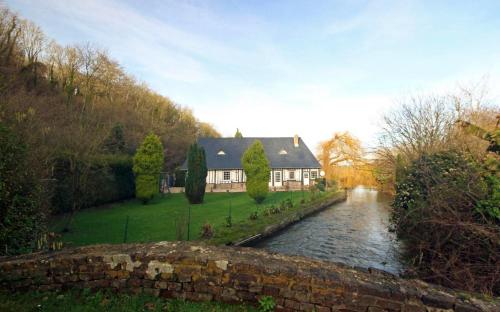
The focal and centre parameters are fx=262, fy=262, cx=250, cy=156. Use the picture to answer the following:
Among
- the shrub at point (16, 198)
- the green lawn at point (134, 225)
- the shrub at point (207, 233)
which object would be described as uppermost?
the shrub at point (16, 198)

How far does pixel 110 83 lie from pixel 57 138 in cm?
2507

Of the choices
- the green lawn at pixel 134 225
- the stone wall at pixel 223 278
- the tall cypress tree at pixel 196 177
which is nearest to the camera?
the stone wall at pixel 223 278

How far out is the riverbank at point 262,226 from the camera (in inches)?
405

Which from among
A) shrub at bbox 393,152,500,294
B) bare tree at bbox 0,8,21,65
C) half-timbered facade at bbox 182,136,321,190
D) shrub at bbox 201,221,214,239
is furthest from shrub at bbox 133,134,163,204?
shrub at bbox 393,152,500,294

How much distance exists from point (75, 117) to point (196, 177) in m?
9.33

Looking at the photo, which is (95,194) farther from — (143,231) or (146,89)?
(146,89)

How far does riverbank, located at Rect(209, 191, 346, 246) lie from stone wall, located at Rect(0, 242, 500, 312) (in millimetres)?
5137

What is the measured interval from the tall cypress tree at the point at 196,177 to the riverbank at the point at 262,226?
5357 millimetres

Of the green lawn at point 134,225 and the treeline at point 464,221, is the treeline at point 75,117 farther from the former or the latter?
the treeline at point 464,221

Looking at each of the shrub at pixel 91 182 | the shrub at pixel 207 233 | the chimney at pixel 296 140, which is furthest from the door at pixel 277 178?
the shrub at pixel 207 233

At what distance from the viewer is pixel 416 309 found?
138 inches

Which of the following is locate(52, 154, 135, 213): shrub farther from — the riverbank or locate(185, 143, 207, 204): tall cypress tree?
the riverbank

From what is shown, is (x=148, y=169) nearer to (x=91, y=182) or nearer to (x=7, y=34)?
(x=91, y=182)

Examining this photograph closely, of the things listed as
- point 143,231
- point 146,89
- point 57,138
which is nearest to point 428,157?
point 143,231
